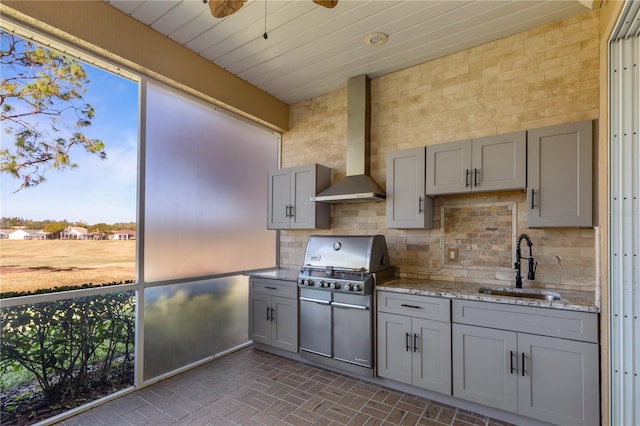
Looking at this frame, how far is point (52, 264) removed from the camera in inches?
91.0

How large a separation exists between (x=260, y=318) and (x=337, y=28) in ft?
10.4

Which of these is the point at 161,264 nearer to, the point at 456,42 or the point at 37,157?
the point at 37,157

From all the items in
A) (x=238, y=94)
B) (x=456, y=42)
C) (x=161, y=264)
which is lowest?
(x=161, y=264)

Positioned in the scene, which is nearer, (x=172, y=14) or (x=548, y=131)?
(x=548, y=131)

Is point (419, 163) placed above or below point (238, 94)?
below

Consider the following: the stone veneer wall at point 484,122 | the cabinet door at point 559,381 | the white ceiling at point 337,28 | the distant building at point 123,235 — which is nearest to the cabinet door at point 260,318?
the stone veneer wall at point 484,122

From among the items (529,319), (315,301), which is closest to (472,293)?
(529,319)

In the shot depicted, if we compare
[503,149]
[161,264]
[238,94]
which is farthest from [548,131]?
[161,264]

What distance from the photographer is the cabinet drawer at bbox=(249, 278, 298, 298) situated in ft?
11.2

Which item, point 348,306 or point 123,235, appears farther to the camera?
point 348,306

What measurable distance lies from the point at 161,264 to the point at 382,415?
2384 mm

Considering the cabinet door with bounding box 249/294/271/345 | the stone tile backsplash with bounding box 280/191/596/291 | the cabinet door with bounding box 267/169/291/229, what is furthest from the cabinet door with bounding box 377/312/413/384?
the cabinet door with bounding box 267/169/291/229

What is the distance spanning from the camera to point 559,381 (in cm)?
209

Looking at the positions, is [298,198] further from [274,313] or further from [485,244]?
[485,244]
